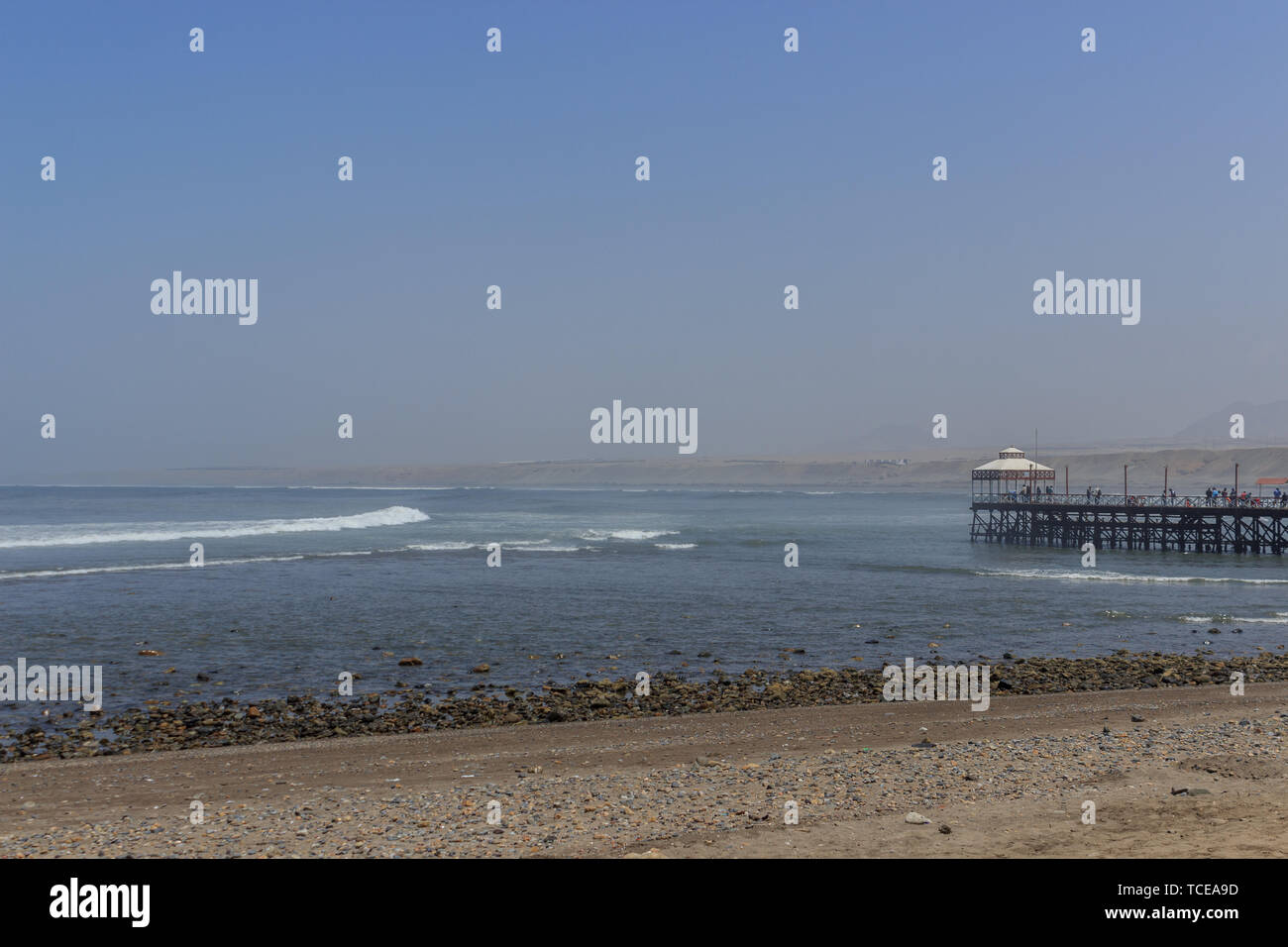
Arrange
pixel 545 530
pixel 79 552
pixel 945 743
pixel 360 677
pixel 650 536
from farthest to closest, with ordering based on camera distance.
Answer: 1. pixel 545 530
2. pixel 650 536
3. pixel 79 552
4. pixel 360 677
5. pixel 945 743

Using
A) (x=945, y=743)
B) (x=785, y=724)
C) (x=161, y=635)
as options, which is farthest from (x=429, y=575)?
(x=945, y=743)

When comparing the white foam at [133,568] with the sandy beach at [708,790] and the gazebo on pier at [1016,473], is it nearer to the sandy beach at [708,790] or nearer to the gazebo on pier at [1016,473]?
the sandy beach at [708,790]

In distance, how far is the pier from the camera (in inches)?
2404

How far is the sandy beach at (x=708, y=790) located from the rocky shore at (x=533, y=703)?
87 centimetres

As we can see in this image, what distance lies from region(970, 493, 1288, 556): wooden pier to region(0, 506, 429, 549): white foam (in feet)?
175

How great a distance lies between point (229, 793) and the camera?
13695 millimetres

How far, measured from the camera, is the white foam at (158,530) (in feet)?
221

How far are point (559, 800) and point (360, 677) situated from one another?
1202 cm

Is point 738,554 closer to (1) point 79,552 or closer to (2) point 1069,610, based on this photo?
(2) point 1069,610

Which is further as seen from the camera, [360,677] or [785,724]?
[360,677]

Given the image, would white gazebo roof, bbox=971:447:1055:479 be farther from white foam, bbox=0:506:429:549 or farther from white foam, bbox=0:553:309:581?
white foam, bbox=0:506:429:549

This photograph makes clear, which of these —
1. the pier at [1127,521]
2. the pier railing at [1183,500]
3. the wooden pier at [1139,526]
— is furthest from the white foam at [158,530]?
the pier railing at [1183,500]

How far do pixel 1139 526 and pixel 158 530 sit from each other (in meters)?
71.9
